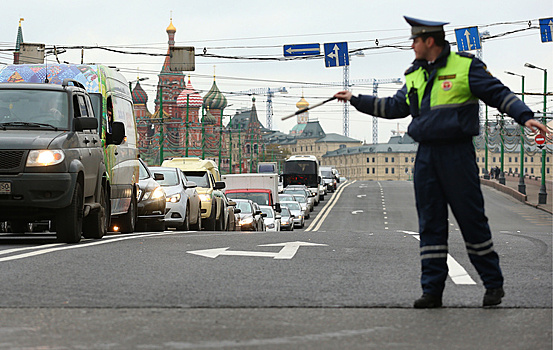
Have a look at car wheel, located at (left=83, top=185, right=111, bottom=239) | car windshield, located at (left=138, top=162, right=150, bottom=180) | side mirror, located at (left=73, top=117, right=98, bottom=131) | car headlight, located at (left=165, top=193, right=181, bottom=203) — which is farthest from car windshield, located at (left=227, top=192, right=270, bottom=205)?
side mirror, located at (left=73, top=117, right=98, bottom=131)

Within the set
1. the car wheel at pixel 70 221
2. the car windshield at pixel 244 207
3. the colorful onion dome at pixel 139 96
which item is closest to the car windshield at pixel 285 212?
the car windshield at pixel 244 207

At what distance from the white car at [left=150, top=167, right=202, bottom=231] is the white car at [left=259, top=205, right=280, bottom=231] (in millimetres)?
11502

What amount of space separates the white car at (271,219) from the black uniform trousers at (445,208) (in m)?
27.8

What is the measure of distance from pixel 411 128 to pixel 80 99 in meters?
7.88

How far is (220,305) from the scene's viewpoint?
6270mm

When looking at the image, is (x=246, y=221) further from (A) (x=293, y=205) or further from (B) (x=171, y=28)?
(B) (x=171, y=28)

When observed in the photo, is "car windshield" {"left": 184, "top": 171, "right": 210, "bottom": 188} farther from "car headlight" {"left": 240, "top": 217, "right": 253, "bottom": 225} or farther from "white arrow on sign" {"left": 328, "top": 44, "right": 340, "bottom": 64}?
"white arrow on sign" {"left": 328, "top": 44, "right": 340, "bottom": 64}

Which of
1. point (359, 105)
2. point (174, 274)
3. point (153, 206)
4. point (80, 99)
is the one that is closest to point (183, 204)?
point (153, 206)

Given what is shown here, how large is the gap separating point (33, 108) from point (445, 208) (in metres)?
7.66

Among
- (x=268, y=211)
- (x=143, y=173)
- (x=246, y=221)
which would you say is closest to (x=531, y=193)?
(x=268, y=211)

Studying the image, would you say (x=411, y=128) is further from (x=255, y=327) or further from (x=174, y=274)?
(x=174, y=274)

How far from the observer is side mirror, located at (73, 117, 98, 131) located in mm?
12414

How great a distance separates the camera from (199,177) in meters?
26.5

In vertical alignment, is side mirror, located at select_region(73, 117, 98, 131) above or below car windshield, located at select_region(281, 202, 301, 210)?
above
